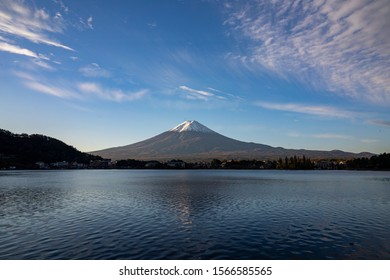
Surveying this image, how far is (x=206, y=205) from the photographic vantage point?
4244 centimetres

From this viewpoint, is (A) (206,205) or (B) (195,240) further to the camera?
(A) (206,205)

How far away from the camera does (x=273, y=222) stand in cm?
2994
